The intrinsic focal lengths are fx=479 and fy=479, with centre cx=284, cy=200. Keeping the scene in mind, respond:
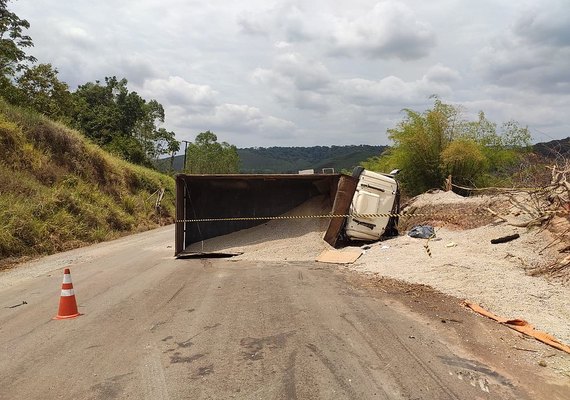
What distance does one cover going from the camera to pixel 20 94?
24531mm

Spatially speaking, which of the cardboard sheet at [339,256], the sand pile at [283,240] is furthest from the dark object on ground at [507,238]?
the sand pile at [283,240]

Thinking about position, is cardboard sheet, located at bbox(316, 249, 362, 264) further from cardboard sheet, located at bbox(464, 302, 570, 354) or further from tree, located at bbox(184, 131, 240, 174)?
tree, located at bbox(184, 131, 240, 174)

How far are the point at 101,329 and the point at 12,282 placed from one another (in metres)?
5.24

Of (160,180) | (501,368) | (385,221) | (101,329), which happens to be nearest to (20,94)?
(160,180)

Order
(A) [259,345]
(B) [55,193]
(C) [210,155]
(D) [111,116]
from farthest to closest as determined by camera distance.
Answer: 1. (C) [210,155]
2. (D) [111,116]
3. (B) [55,193]
4. (A) [259,345]

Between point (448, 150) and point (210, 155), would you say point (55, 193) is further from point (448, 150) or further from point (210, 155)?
point (210, 155)

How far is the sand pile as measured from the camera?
476 inches

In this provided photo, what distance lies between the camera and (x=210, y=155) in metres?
81.1

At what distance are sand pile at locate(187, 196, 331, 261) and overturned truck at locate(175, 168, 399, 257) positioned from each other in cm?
23

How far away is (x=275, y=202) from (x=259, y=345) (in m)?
9.30

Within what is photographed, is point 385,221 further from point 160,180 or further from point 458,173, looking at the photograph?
point 160,180

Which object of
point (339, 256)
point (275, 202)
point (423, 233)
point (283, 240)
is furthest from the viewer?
point (275, 202)

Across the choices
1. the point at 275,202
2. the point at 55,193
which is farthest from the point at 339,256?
the point at 55,193

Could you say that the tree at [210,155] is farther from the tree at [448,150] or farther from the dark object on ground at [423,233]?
the dark object on ground at [423,233]
